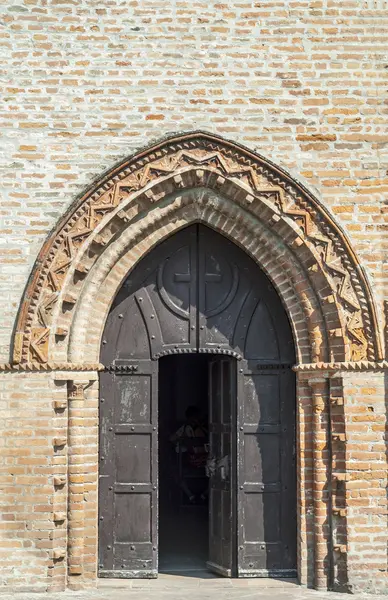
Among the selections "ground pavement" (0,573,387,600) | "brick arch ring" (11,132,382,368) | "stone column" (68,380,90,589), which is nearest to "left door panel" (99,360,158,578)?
"ground pavement" (0,573,387,600)

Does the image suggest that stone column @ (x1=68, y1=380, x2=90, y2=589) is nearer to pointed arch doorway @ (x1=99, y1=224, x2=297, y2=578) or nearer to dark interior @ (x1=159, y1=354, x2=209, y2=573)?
pointed arch doorway @ (x1=99, y1=224, x2=297, y2=578)

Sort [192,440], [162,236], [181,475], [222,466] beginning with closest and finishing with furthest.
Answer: [162,236] → [222,466] → [192,440] → [181,475]

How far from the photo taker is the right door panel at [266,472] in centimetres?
776

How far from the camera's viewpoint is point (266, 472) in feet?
25.7

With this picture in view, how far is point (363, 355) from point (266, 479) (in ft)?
4.67

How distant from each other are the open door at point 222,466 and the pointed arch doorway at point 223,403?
16 mm

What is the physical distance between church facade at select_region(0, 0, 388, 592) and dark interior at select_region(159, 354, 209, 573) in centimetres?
127

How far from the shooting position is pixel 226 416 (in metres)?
8.04

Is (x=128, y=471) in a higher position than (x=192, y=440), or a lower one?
lower

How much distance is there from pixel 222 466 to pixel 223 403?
1.86 feet

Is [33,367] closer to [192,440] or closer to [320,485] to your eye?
[320,485]

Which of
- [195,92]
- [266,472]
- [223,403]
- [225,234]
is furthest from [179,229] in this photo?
[266,472]

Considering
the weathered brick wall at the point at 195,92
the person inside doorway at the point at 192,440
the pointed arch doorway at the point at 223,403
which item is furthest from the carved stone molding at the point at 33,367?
the person inside doorway at the point at 192,440

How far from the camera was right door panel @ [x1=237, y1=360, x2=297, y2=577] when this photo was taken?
25.5 ft
